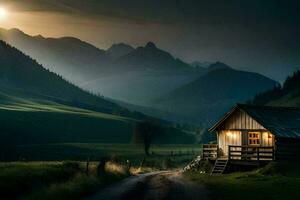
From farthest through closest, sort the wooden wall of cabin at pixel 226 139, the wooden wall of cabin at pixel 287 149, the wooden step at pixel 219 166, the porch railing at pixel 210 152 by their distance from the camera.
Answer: the porch railing at pixel 210 152 → the wooden wall of cabin at pixel 226 139 → the wooden step at pixel 219 166 → the wooden wall of cabin at pixel 287 149

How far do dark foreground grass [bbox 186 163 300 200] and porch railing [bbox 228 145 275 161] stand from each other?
415 centimetres

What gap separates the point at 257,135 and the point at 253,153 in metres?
2.17

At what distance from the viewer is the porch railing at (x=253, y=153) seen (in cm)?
6019

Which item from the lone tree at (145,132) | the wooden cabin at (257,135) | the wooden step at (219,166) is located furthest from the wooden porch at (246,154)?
the lone tree at (145,132)

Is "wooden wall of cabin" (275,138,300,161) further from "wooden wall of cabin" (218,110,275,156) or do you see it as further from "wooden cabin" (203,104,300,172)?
"wooden wall of cabin" (218,110,275,156)

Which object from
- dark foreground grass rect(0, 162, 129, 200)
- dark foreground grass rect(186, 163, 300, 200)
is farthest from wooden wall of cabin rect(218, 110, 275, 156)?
dark foreground grass rect(0, 162, 129, 200)

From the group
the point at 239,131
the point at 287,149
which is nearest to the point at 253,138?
the point at 239,131

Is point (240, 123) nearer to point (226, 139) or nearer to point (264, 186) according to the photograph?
point (226, 139)

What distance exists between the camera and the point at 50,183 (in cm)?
3722

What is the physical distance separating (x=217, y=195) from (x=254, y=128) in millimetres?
28182

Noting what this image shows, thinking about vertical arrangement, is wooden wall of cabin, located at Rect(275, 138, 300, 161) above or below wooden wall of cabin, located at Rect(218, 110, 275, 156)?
below

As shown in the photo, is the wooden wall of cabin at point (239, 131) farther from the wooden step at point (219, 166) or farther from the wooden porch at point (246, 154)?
the wooden step at point (219, 166)

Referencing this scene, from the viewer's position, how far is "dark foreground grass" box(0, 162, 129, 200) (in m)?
31.6

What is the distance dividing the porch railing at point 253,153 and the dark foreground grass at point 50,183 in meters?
19.3
